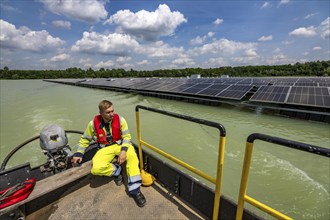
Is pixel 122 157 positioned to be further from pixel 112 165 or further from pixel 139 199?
pixel 139 199

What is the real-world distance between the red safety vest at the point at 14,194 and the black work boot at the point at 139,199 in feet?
3.84

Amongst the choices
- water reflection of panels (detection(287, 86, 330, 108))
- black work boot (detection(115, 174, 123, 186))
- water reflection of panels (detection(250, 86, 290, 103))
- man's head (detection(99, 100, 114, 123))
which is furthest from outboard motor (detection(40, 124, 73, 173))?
water reflection of panels (detection(287, 86, 330, 108))

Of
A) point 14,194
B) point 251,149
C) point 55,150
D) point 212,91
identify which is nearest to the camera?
point 251,149

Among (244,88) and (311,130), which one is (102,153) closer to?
(311,130)

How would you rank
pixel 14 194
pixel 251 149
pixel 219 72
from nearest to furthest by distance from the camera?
pixel 251 149 < pixel 14 194 < pixel 219 72

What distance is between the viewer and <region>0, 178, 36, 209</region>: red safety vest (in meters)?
1.71

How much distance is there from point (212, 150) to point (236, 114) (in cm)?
483

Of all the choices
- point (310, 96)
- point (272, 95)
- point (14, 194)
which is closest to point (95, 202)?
point (14, 194)

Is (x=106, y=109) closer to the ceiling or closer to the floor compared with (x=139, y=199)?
closer to the ceiling

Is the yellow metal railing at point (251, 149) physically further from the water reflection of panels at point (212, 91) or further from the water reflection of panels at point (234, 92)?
the water reflection of panels at point (212, 91)

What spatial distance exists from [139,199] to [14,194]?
1.29 metres

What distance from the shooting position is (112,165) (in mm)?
2428

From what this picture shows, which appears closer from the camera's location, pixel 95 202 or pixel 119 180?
pixel 95 202

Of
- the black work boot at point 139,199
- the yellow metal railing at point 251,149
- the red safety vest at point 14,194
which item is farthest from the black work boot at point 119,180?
the yellow metal railing at point 251,149
